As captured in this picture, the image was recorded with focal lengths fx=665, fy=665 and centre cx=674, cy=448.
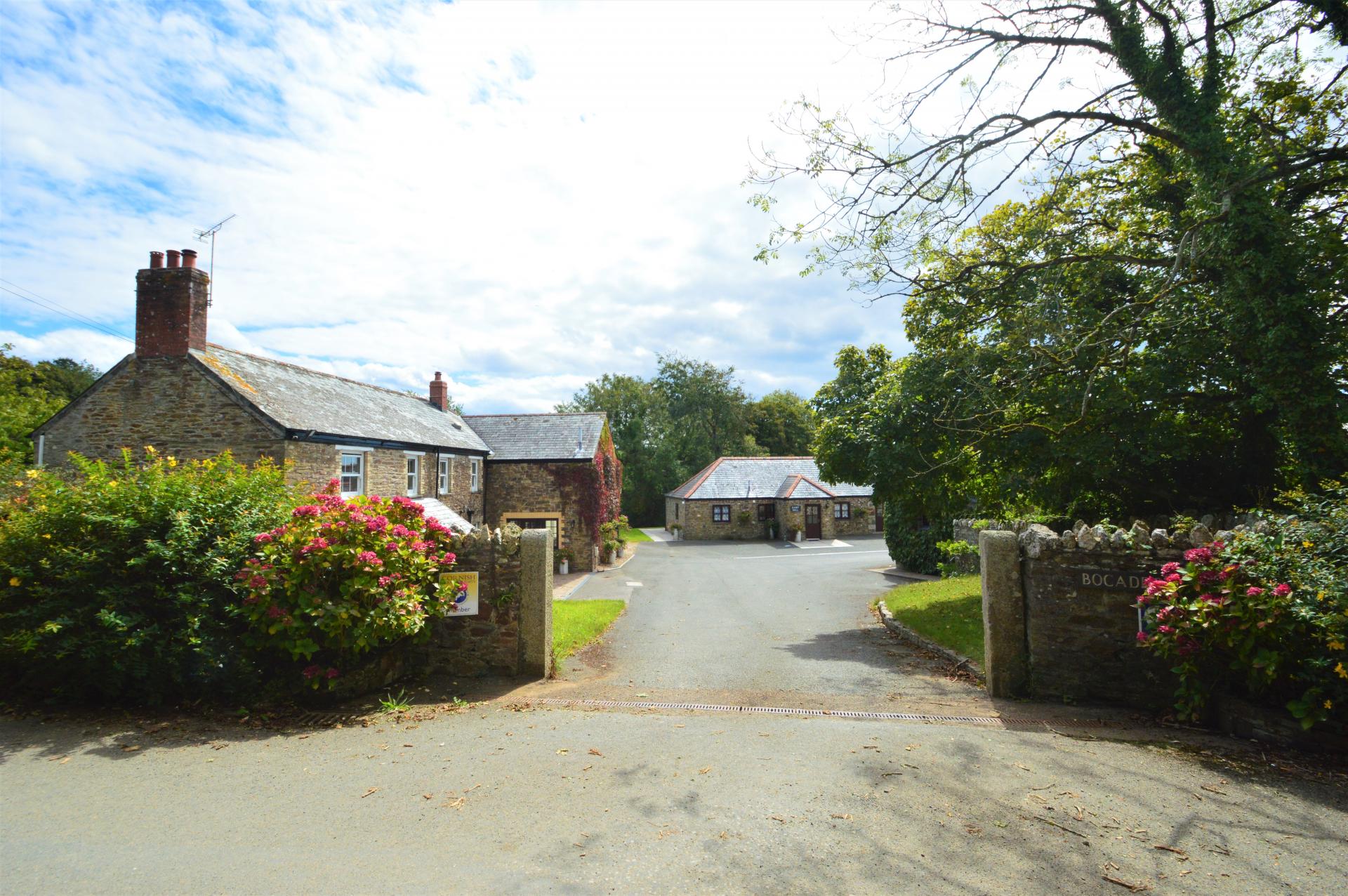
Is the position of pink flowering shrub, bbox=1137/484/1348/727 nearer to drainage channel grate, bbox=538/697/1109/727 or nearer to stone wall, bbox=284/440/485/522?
drainage channel grate, bbox=538/697/1109/727

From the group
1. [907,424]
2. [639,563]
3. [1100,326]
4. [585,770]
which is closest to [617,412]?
[639,563]

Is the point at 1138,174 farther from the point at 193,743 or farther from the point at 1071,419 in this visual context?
the point at 193,743

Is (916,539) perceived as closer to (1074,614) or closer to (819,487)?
(1074,614)

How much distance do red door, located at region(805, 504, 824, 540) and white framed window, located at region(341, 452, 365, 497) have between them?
29652 millimetres

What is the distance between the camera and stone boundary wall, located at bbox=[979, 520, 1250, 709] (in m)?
7.45

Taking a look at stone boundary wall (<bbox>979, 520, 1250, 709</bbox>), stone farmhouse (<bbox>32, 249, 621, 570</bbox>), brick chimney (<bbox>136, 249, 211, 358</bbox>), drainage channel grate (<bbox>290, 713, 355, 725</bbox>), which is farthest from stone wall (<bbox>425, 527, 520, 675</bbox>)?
brick chimney (<bbox>136, 249, 211, 358</bbox>)

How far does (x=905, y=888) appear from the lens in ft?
12.2

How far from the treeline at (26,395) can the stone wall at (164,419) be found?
5.94 metres

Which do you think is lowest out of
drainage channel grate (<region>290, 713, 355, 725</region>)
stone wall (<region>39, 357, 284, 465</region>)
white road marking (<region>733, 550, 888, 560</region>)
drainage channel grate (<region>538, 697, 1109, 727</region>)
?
white road marking (<region>733, 550, 888, 560</region>)

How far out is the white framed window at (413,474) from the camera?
73.1 ft

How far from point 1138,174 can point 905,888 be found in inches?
548

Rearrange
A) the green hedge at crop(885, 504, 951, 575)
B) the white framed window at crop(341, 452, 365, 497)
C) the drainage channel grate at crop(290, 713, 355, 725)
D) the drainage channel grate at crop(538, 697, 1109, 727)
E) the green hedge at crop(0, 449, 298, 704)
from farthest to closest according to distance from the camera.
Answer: the green hedge at crop(885, 504, 951, 575)
the white framed window at crop(341, 452, 365, 497)
the drainage channel grate at crop(538, 697, 1109, 727)
the drainage channel grate at crop(290, 713, 355, 725)
the green hedge at crop(0, 449, 298, 704)

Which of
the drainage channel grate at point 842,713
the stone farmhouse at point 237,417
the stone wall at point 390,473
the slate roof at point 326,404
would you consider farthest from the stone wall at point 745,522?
the drainage channel grate at point 842,713

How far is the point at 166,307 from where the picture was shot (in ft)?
55.4
